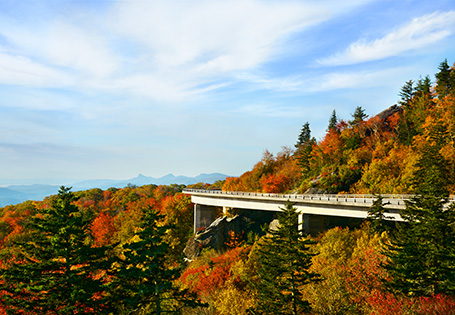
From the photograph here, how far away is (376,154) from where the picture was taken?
61906 millimetres

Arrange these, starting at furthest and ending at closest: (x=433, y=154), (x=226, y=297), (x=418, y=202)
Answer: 1. (x=433, y=154)
2. (x=226, y=297)
3. (x=418, y=202)

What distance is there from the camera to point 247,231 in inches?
2392

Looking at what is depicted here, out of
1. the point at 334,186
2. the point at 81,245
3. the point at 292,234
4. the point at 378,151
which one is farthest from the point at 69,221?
the point at 378,151

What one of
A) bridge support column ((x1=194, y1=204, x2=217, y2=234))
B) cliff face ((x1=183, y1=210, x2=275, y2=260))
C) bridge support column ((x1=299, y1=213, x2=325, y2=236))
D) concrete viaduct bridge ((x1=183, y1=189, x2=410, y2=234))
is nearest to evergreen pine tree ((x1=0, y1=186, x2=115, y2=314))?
concrete viaduct bridge ((x1=183, y1=189, x2=410, y2=234))

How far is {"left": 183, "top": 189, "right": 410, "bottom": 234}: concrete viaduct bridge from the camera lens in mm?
39906

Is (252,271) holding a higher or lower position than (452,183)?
lower

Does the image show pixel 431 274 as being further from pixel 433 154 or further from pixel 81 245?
pixel 433 154

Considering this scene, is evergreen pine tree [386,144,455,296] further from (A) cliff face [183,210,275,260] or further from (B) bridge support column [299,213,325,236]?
(A) cliff face [183,210,275,260]

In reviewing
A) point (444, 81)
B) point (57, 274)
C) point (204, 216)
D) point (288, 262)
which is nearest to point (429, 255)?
point (288, 262)

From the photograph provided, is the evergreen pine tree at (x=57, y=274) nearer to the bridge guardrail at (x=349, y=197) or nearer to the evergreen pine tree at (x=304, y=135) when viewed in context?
the bridge guardrail at (x=349, y=197)

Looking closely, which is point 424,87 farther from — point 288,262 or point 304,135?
point 288,262

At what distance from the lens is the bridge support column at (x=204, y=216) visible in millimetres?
68938

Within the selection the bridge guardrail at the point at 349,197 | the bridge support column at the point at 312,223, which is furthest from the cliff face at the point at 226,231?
the bridge support column at the point at 312,223

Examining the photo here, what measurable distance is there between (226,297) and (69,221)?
54.3 ft
